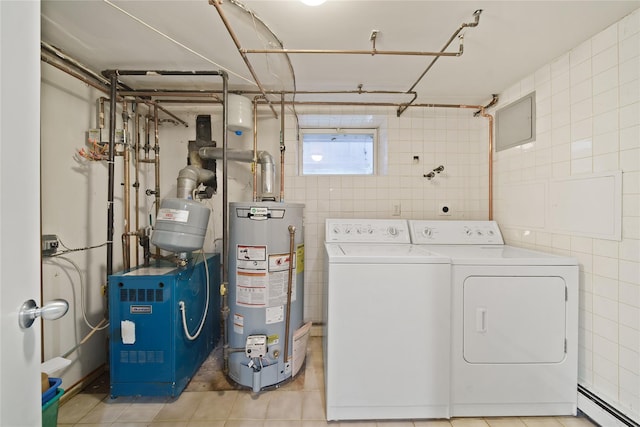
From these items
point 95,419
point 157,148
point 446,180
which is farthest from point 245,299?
point 446,180

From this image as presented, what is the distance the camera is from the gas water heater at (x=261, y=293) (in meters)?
1.67

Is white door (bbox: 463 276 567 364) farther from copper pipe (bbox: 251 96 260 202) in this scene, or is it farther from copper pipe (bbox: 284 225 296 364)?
copper pipe (bbox: 251 96 260 202)

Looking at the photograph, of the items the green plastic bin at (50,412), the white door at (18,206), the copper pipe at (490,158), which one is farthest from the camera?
the copper pipe at (490,158)

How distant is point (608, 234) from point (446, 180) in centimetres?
115

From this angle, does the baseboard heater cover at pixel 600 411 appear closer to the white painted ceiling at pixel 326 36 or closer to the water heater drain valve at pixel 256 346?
the water heater drain valve at pixel 256 346

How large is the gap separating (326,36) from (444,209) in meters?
1.73

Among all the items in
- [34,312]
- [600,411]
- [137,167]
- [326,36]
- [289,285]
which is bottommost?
[600,411]

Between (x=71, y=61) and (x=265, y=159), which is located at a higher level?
(x=71, y=61)

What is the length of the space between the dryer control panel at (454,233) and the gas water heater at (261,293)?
102cm

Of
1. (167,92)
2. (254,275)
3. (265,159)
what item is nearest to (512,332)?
(254,275)

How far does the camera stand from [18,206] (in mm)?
597

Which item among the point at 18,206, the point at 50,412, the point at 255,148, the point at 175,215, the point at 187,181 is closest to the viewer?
the point at 18,206

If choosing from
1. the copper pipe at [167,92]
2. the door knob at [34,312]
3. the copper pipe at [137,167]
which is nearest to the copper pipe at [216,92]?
the copper pipe at [167,92]

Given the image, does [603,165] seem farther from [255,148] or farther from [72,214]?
[72,214]
